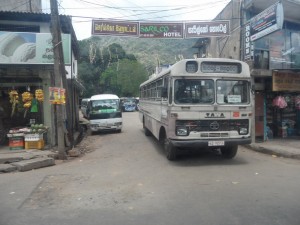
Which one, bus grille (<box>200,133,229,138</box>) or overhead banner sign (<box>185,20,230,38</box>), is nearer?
bus grille (<box>200,133,229,138</box>)

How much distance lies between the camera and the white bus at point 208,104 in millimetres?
8961

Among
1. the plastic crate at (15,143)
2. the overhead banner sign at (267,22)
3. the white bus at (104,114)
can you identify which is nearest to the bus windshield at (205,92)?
the overhead banner sign at (267,22)

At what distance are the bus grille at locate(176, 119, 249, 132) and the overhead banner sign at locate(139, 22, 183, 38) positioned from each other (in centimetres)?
681

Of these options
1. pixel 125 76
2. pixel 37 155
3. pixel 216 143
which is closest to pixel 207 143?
pixel 216 143

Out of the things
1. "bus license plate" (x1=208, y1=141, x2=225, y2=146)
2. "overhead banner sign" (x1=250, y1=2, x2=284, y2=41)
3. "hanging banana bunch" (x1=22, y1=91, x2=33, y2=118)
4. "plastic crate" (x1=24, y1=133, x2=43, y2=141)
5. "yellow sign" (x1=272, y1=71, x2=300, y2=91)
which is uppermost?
"overhead banner sign" (x1=250, y1=2, x2=284, y2=41)

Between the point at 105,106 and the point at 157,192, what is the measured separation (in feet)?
41.2

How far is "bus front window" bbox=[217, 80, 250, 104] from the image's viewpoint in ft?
30.2

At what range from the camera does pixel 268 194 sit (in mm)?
6285

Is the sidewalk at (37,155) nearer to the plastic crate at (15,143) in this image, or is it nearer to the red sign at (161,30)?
the plastic crate at (15,143)

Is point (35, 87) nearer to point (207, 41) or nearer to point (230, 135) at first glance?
point (230, 135)

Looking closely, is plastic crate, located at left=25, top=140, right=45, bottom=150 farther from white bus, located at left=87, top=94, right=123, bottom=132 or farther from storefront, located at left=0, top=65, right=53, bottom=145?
white bus, located at left=87, top=94, right=123, bottom=132


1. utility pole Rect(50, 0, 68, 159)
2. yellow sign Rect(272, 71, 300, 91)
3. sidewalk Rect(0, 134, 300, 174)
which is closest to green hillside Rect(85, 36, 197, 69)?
yellow sign Rect(272, 71, 300, 91)

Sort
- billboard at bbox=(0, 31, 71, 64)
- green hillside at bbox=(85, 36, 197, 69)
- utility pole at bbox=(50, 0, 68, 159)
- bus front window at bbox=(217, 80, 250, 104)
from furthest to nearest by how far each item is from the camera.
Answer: green hillside at bbox=(85, 36, 197, 69), billboard at bbox=(0, 31, 71, 64), utility pole at bbox=(50, 0, 68, 159), bus front window at bbox=(217, 80, 250, 104)

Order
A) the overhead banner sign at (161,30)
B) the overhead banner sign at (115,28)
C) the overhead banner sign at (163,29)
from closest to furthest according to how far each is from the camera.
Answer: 1. the overhead banner sign at (115,28)
2. the overhead banner sign at (163,29)
3. the overhead banner sign at (161,30)
